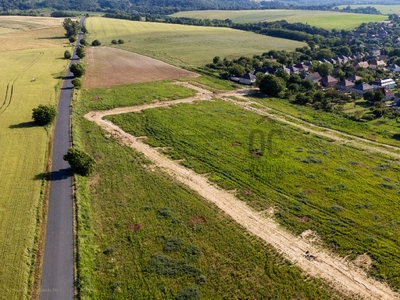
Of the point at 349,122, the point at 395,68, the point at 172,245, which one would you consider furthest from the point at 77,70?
the point at 395,68

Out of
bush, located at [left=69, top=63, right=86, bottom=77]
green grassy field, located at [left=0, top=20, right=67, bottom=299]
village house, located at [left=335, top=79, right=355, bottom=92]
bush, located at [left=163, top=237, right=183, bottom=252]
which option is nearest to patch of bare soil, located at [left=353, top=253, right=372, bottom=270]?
bush, located at [left=163, top=237, right=183, bottom=252]

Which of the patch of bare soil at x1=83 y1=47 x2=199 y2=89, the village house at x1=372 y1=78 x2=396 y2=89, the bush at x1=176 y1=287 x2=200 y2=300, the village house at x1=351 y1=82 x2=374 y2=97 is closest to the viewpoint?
the bush at x1=176 y1=287 x2=200 y2=300

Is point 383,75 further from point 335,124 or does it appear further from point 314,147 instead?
point 314,147

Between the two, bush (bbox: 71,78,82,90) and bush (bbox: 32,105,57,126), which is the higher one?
bush (bbox: 71,78,82,90)

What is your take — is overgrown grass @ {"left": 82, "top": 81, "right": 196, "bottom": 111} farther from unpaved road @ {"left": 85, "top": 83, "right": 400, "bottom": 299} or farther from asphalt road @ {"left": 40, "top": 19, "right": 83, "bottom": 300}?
unpaved road @ {"left": 85, "top": 83, "right": 400, "bottom": 299}

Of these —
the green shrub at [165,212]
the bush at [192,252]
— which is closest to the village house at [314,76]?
the green shrub at [165,212]

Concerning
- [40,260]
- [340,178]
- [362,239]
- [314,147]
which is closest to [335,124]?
[314,147]
